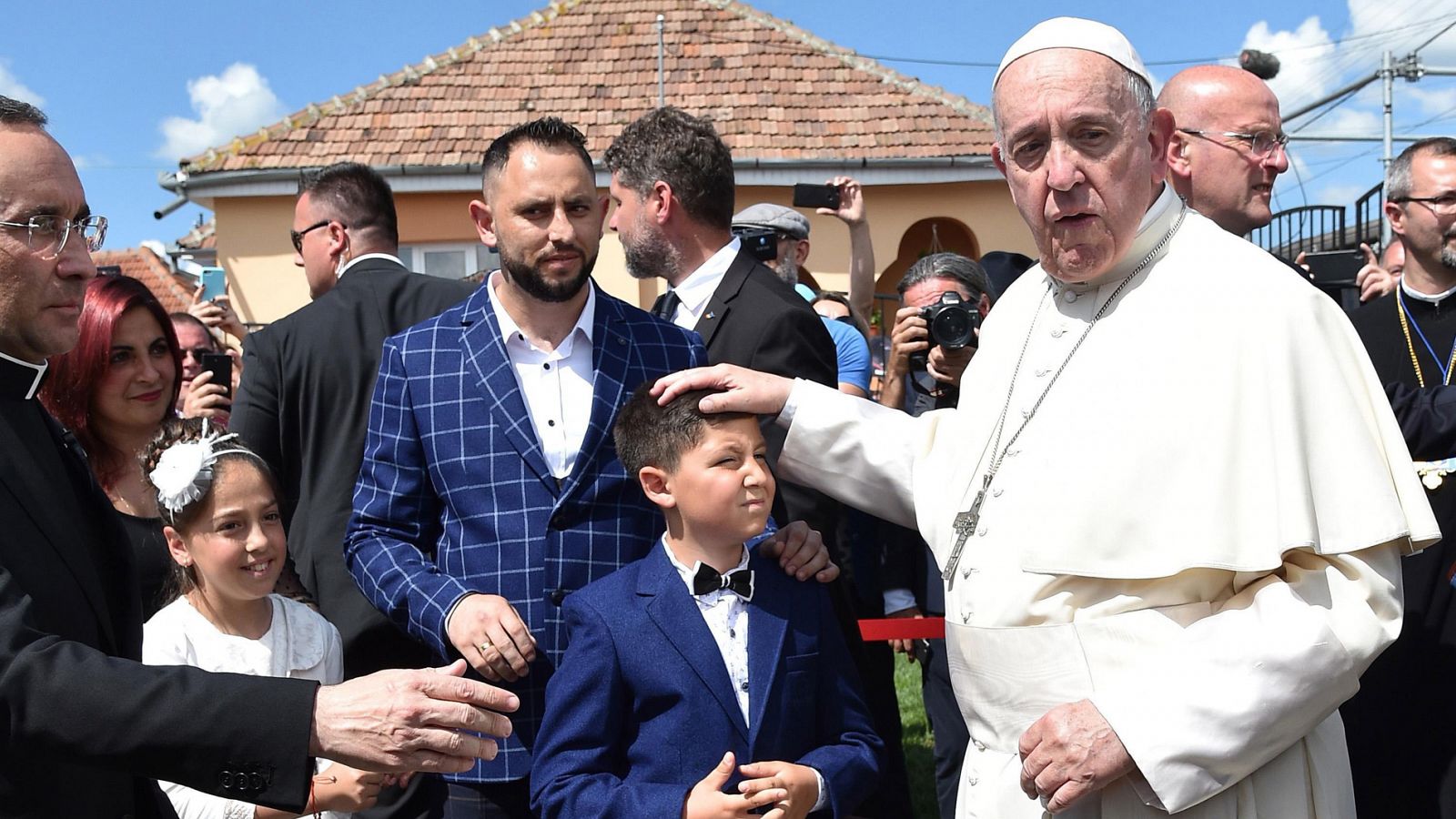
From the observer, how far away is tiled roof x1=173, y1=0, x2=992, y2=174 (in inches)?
625

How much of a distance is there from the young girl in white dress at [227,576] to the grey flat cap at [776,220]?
2880 mm

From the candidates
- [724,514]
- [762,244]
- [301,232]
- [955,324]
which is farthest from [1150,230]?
[301,232]

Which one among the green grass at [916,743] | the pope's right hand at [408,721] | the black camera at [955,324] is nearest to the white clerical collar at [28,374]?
Answer: the pope's right hand at [408,721]

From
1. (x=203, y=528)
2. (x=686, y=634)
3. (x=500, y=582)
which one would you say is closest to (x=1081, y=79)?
(x=686, y=634)

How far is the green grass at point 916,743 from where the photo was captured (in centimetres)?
603

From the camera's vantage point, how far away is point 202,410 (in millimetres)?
4758

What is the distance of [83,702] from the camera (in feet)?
6.44

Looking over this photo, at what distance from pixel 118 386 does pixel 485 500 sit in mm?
1616

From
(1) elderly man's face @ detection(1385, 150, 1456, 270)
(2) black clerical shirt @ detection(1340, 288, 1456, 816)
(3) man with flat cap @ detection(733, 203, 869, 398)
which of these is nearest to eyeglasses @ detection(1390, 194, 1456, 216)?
(1) elderly man's face @ detection(1385, 150, 1456, 270)

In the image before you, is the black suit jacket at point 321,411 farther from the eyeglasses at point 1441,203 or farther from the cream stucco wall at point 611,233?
the cream stucco wall at point 611,233

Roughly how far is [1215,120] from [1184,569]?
1.94 meters

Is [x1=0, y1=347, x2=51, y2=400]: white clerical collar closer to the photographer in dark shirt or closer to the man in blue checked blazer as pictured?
the man in blue checked blazer

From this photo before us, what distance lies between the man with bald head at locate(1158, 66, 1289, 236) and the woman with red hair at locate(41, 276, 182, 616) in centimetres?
317

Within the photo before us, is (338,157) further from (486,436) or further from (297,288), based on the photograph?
(486,436)
